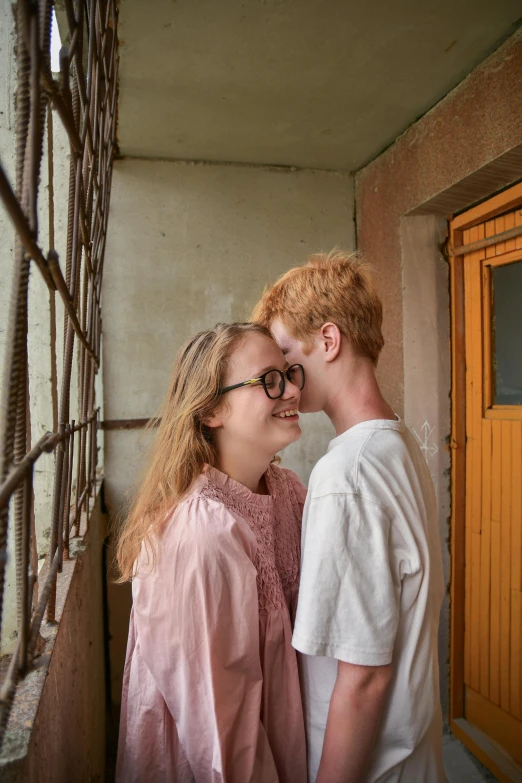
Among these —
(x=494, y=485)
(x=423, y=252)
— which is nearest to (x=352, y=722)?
(x=494, y=485)

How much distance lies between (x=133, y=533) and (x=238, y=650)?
38 cm

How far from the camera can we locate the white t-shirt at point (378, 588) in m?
1.05

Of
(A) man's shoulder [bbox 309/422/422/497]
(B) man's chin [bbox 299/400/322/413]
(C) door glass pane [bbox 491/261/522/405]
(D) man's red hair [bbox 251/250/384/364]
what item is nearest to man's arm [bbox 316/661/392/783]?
(A) man's shoulder [bbox 309/422/422/497]

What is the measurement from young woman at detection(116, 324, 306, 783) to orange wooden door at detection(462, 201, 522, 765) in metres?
1.54

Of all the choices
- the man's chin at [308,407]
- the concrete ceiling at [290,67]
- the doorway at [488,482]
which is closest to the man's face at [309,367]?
the man's chin at [308,407]

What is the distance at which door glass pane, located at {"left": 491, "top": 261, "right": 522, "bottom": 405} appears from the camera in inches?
98.4

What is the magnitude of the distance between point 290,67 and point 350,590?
2.07 metres

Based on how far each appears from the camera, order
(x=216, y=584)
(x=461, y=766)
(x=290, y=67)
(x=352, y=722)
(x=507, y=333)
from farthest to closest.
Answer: (x=461, y=766), (x=507, y=333), (x=290, y=67), (x=216, y=584), (x=352, y=722)

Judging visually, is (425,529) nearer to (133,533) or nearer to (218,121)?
(133,533)

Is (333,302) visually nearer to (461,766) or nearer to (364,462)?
(364,462)

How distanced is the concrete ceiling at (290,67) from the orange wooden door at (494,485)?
0.78 m

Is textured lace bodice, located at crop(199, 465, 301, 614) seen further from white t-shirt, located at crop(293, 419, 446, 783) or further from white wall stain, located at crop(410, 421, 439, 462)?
white wall stain, located at crop(410, 421, 439, 462)

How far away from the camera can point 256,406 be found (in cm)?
137

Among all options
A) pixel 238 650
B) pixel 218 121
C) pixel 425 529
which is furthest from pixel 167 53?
pixel 238 650
